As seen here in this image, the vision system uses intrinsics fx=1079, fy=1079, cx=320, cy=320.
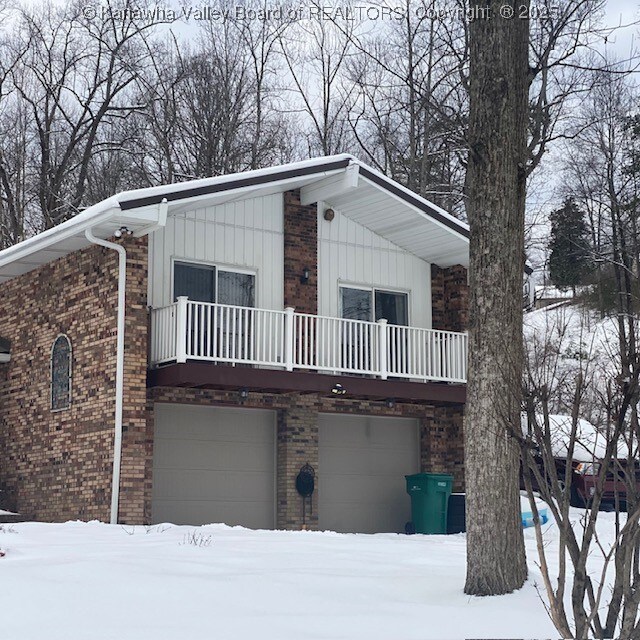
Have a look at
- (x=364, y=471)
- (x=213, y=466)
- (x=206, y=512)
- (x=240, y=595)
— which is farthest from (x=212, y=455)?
(x=240, y=595)

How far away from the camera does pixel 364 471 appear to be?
19.1 meters

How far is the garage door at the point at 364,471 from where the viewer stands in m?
18.6

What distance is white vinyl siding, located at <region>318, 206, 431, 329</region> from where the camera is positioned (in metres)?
18.9

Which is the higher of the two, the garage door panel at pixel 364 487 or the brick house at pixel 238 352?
the brick house at pixel 238 352

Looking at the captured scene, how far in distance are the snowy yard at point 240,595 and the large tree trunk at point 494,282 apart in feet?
1.22

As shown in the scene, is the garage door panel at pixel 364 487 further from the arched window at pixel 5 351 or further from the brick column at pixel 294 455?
the arched window at pixel 5 351

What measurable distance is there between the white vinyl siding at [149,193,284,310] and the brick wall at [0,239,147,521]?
0.80 m

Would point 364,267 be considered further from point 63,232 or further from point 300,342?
point 63,232

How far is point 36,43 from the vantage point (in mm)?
31688

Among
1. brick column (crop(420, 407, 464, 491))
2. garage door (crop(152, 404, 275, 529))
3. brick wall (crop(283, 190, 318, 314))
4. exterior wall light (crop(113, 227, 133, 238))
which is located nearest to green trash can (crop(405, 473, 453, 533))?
brick column (crop(420, 407, 464, 491))

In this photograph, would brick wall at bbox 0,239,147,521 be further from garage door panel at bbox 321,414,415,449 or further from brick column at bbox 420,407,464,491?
brick column at bbox 420,407,464,491

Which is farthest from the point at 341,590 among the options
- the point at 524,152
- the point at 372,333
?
the point at 372,333

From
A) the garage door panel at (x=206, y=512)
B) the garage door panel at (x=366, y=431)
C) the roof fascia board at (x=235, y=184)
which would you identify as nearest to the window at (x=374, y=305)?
the garage door panel at (x=366, y=431)

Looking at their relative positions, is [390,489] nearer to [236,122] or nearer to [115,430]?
[115,430]
